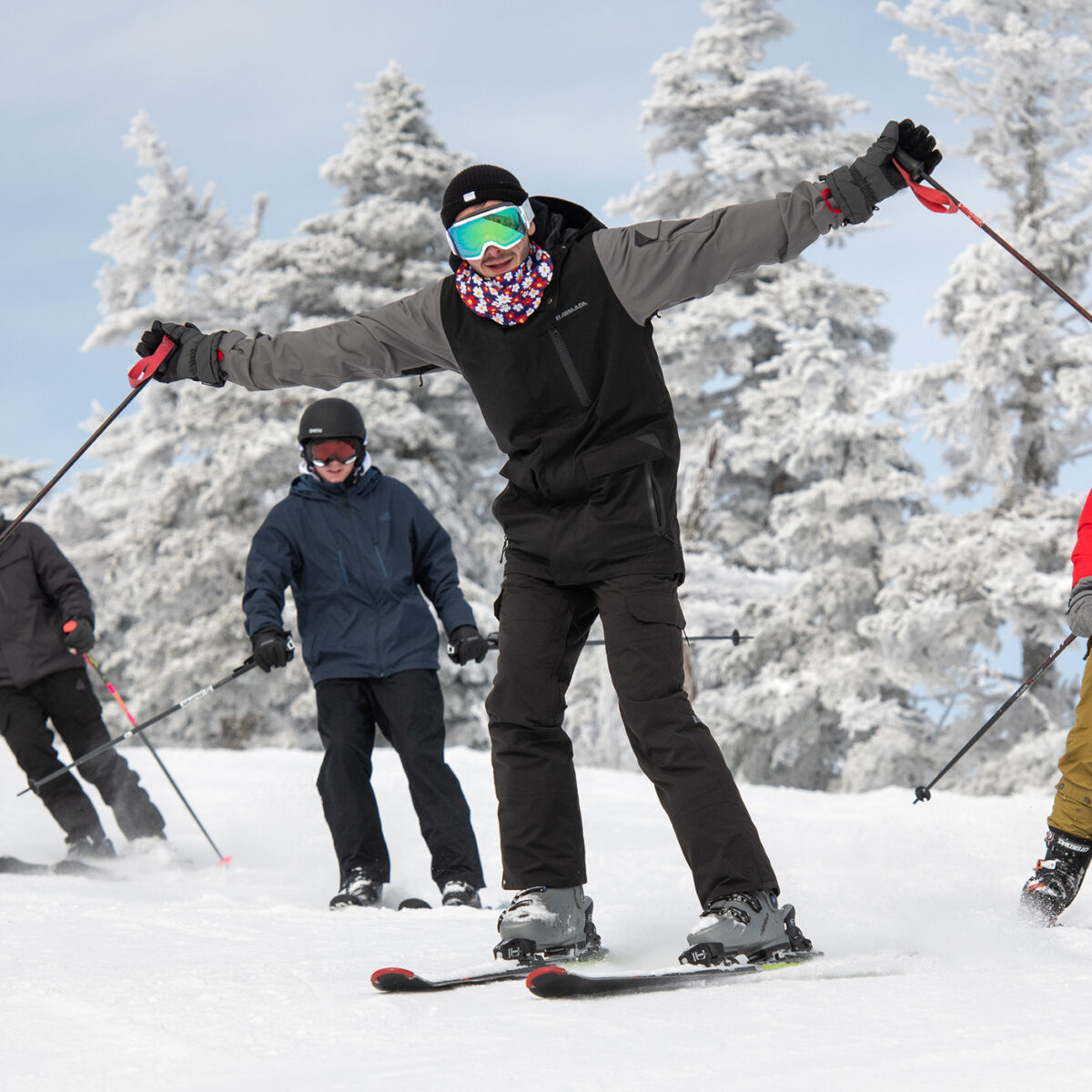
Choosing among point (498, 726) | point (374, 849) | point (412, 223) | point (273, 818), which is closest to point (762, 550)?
point (412, 223)

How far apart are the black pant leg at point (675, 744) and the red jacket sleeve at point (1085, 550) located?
1671mm

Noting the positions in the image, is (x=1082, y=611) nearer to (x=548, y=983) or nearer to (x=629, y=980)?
(x=629, y=980)

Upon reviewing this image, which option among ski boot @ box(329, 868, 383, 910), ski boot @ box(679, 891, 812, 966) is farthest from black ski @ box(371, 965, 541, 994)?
ski boot @ box(329, 868, 383, 910)

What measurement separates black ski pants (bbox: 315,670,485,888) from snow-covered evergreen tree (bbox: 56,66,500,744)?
12110 mm

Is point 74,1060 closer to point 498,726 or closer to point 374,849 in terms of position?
point 498,726

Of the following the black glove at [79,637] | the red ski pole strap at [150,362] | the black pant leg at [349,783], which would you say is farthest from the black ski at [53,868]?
the red ski pole strap at [150,362]

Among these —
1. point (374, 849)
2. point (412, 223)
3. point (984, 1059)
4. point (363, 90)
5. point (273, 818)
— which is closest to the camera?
point (984, 1059)

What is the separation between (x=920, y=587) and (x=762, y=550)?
4265mm

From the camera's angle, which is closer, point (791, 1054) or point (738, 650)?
point (791, 1054)

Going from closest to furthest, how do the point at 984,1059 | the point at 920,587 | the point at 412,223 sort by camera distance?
the point at 984,1059 → the point at 920,587 → the point at 412,223

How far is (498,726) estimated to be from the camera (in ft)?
10.0

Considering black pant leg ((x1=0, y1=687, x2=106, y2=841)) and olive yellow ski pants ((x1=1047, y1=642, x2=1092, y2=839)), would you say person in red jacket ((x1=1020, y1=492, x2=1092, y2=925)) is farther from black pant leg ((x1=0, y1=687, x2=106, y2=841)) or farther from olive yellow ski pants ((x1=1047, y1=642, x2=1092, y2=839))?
black pant leg ((x1=0, y1=687, x2=106, y2=841))

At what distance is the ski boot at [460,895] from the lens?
180 inches

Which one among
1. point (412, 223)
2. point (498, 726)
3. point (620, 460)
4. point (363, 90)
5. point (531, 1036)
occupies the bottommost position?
point (531, 1036)
